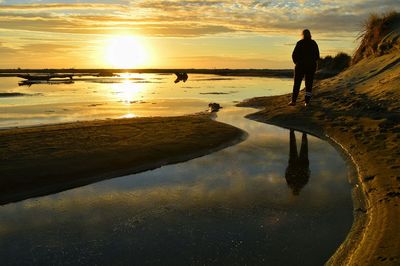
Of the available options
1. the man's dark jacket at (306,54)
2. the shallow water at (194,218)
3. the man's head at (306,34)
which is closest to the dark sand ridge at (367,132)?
the shallow water at (194,218)

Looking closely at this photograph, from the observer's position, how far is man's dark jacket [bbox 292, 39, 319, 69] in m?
15.9

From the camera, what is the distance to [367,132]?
1098 centimetres

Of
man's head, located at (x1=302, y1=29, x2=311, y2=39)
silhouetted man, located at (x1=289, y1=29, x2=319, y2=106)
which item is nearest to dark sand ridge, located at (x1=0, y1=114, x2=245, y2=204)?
silhouetted man, located at (x1=289, y1=29, x2=319, y2=106)

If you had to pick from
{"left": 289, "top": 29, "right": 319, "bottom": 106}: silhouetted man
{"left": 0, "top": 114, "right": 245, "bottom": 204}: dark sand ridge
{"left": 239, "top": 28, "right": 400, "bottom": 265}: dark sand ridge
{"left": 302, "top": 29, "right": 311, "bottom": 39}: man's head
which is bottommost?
{"left": 0, "top": 114, "right": 245, "bottom": 204}: dark sand ridge

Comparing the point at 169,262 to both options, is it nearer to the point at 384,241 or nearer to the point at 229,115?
the point at 384,241

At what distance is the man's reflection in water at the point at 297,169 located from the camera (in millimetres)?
8266

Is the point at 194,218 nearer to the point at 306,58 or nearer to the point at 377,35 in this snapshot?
the point at 306,58

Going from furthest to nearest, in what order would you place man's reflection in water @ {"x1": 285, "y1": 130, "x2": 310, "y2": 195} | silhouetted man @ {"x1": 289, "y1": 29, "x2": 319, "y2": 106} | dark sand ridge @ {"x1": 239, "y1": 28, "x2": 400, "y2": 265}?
silhouetted man @ {"x1": 289, "y1": 29, "x2": 319, "y2": 106} → man's reflection in water @ {"x1": 285, "y1": 130, "x2": 310, "y2": 195} → dark sand ridge @ {"x1": 239, "y1": 28, "x2": 400, "y2": 265}

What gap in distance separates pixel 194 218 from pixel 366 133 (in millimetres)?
6417

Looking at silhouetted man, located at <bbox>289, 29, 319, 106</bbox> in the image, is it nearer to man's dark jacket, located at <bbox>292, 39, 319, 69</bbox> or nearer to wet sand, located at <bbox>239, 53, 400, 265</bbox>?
man's dark jacket, located at <bbox>292, 39, 319, 69</bbox>

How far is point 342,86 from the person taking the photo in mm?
18859

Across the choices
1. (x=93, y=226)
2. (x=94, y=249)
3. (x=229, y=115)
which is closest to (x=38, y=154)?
(x=93, y=226)

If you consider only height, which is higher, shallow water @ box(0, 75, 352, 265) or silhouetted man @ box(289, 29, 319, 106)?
silhouetted man @ box(289, 29, 319, 106)

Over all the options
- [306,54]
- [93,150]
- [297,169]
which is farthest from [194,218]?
[306,54]
